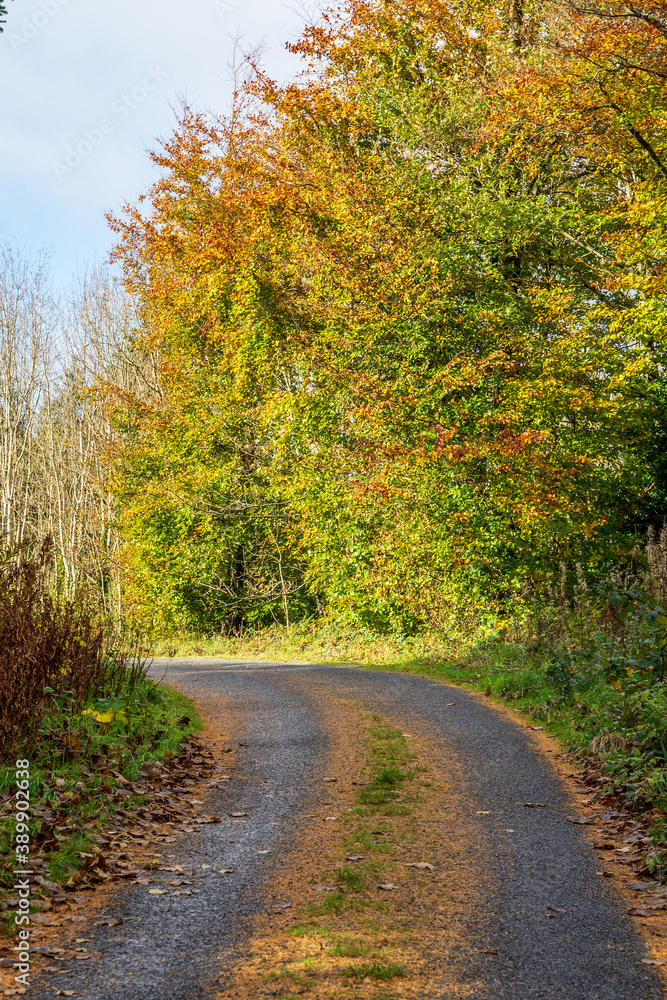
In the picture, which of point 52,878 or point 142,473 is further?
point 142,473

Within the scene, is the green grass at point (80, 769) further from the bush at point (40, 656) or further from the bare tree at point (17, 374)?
the bare tree at point (17, 374)

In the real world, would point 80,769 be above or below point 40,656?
below

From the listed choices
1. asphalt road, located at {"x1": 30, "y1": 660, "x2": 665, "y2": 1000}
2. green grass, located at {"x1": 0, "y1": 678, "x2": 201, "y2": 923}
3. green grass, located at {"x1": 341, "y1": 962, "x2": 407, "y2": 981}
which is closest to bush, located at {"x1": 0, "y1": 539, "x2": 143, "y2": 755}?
green grass, located at {"x1": 0, "y1": 678, "x2": 201, "y2": 923}

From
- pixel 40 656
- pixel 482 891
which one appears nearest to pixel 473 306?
pixel 40 656

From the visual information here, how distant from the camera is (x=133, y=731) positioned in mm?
7625

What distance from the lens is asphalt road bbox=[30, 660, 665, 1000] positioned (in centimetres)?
379

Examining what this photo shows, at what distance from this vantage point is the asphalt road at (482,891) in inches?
149

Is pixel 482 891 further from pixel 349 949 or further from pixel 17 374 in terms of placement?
pixel 17 374

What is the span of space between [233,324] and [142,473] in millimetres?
5022

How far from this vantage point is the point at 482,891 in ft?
15.8

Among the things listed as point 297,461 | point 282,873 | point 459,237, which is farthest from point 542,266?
point 282,873

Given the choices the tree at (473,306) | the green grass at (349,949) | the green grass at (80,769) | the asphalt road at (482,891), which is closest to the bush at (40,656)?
the green grass at (80,769)

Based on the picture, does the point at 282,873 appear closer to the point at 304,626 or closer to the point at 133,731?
the point at 133,731

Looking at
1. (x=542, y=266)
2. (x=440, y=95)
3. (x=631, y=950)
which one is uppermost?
(x=440, y=95)
